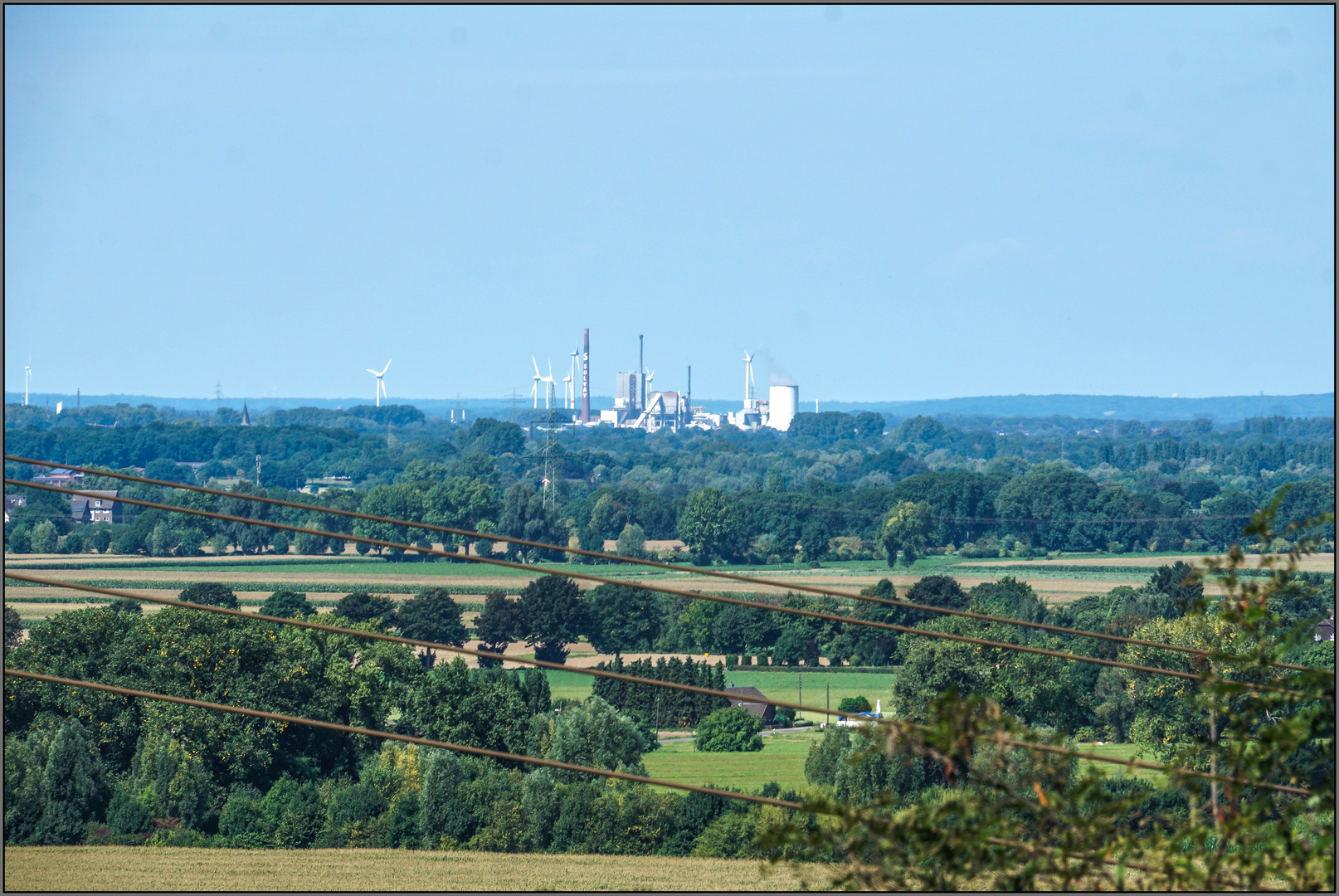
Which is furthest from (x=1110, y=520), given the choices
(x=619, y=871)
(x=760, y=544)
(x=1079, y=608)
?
(x=619, y=871)

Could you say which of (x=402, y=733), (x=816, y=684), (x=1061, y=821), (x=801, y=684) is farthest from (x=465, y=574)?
(x=1061, y=821)

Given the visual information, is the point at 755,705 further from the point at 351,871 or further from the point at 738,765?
the point at 351,871

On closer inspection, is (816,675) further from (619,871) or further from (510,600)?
(619,871)

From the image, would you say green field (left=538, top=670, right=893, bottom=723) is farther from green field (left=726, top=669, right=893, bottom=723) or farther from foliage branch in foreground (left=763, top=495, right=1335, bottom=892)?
foliage branch in foreground (left=763, top=495, right=1335, bottom=892)

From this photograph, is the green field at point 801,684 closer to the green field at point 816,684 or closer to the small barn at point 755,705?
the green field at point 816,684

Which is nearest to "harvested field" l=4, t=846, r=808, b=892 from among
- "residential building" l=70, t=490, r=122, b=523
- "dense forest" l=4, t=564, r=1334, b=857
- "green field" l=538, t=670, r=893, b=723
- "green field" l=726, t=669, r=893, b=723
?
"dense forest" l=4, t=564, r=1334, b=857

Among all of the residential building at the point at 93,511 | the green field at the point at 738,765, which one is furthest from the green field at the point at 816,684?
the residential building at the point at 93,511
